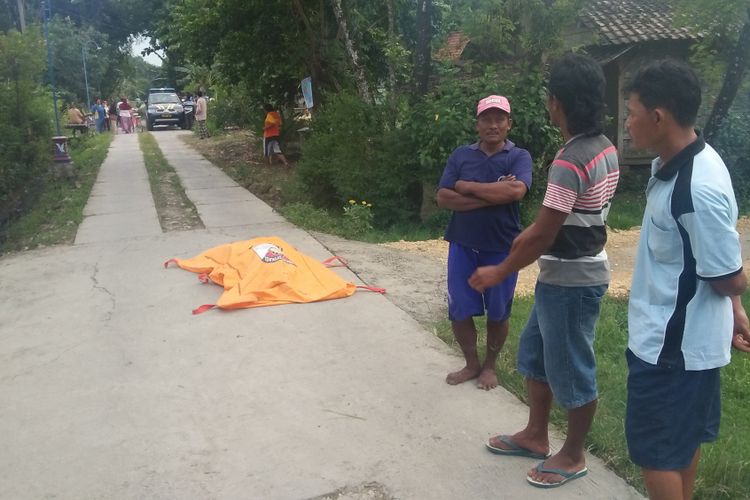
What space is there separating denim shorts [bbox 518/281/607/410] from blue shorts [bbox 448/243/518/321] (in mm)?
891

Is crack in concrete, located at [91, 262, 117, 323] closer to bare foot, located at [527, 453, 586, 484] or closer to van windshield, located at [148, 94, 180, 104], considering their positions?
bare foot, located at [527, 453, 586, 484]

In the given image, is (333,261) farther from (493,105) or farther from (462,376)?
(493,105)

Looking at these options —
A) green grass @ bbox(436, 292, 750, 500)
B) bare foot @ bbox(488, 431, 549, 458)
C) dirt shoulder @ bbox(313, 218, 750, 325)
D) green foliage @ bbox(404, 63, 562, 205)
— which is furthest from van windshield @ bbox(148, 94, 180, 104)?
bare foot @ bbox(488, 431, 549, 458)

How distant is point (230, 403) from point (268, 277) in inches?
77.0

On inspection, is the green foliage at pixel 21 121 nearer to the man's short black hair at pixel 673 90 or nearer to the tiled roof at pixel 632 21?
the tiled roof at pixel 632 21

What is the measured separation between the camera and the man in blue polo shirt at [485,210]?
354cm

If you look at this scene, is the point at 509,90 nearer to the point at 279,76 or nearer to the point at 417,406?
the point at 417,406

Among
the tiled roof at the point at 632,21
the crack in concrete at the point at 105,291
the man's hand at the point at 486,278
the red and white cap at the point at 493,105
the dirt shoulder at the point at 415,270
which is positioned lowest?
the dirt shoulder at the point at 415,270

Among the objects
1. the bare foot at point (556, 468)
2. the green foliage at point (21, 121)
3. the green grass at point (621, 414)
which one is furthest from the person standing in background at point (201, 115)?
the bare foot at point (556, 468)

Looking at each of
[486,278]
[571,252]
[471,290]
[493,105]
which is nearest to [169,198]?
[471,290]

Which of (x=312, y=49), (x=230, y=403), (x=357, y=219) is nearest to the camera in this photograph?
(x=230, y=403)

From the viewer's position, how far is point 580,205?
266cm

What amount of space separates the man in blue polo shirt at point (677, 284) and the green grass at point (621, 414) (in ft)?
2.72

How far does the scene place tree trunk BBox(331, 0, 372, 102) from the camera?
35.7 feet
